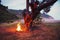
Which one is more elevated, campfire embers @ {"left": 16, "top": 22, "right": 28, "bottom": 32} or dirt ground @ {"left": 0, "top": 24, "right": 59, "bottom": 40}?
campfire embers @ {"left": 16, "top": 22, "right": 28, "bottom": 32}

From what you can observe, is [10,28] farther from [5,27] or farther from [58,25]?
[58,25]

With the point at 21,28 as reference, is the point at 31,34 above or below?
below

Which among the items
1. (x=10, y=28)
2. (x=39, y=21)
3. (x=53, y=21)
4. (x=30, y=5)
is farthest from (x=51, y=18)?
(x=10, y=28)

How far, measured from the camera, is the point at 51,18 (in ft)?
38.7

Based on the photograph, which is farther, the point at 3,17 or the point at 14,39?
the point at 3,17

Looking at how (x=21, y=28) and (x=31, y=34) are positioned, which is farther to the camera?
(x=21, y=28)

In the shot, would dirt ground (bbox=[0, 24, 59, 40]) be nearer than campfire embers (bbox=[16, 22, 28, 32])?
Yes

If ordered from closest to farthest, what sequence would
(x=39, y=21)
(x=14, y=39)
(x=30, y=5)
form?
1. (x=14, y=39)
2. (x=30, y=5)
3. (x=39, y=21)

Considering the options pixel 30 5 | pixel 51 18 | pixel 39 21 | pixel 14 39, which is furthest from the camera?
pixel 39 21

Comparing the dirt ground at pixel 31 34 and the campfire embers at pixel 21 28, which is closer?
the dirt ground at pixel 31 34

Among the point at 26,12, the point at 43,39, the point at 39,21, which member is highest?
the point at 26,12

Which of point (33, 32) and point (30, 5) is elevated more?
point (30, 5)

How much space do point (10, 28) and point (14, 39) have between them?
226 cm

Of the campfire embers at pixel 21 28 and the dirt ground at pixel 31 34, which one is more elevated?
the campfire embers at pixel 21 28
